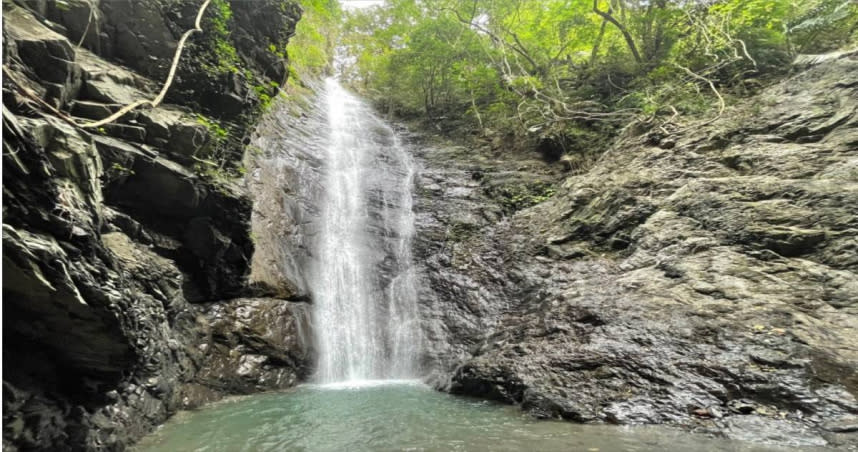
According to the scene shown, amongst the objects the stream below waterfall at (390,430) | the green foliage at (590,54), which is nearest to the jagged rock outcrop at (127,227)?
the stream below waterfall at (390,430)

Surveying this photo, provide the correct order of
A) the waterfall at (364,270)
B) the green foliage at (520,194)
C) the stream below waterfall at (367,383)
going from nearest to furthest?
the stream below waterfall at (367,383) → the waterfall at (364,270) → the green foliage at (520,194)

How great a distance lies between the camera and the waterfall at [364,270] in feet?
29.7

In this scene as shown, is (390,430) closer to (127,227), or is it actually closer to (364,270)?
(127,227)

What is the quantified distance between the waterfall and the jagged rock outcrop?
0.96m

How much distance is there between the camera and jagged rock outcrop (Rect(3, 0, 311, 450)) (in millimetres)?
3533

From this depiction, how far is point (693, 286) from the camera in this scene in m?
6.63

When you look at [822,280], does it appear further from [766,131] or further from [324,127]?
[324,127]

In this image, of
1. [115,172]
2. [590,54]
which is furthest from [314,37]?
[115,172]

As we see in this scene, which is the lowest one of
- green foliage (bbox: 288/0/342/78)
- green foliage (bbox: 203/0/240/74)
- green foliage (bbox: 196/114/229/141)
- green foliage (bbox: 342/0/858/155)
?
green foliage (bbox: 196/114/229/141)

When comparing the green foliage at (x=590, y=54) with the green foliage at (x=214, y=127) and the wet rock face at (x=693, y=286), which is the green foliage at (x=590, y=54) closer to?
the wet rock face at (x=693, y=286)

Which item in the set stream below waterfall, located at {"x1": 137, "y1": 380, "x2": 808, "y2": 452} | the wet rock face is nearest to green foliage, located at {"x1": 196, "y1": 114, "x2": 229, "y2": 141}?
stream below waterfall, located at {"x1": 137, "y1": 380, "x2": 808, "y2": 452}

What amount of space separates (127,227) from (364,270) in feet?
18.0

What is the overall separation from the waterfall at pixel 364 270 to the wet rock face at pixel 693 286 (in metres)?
0.85

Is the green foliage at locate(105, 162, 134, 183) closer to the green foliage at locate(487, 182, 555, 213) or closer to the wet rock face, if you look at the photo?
the wet rock face
